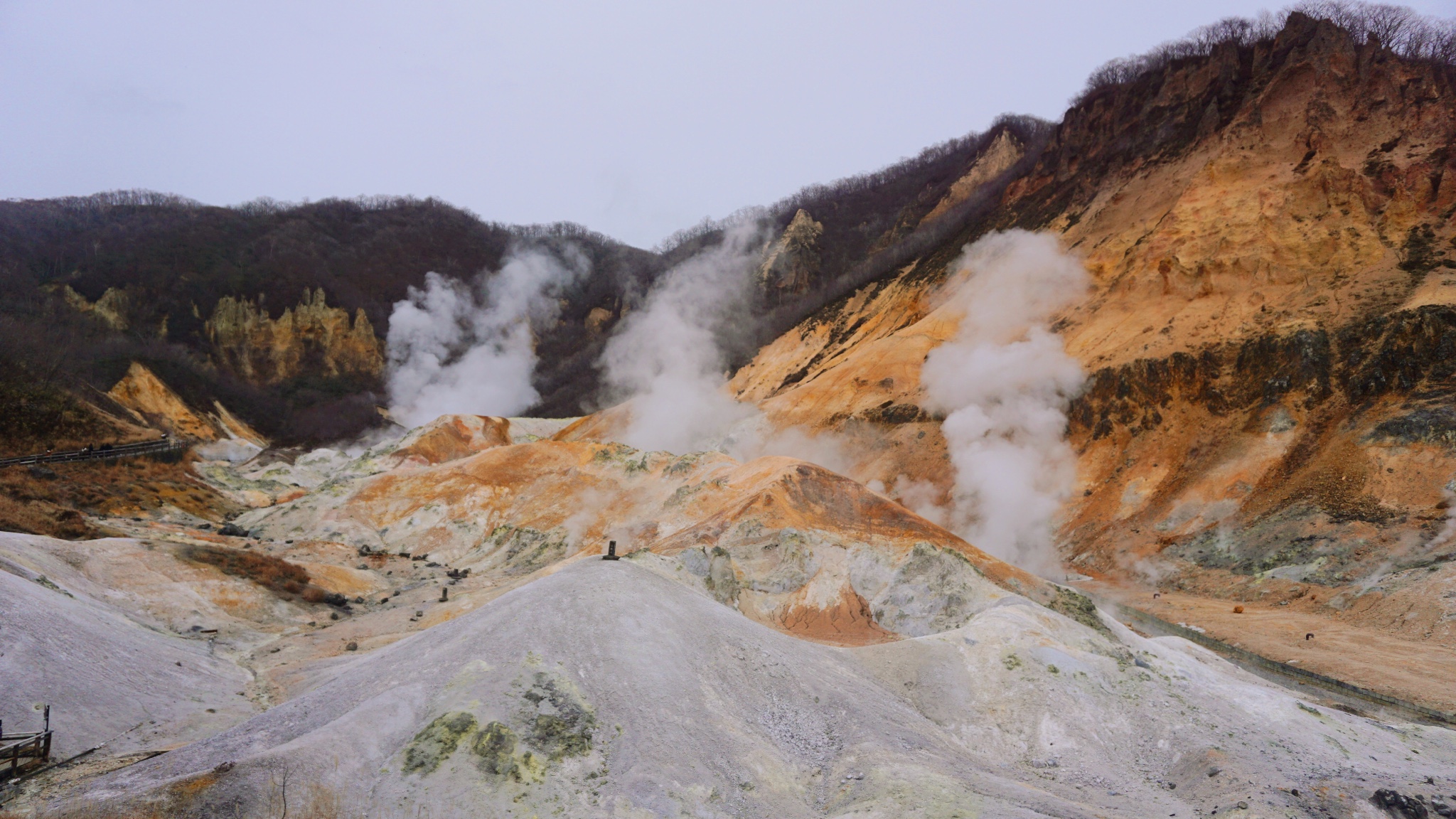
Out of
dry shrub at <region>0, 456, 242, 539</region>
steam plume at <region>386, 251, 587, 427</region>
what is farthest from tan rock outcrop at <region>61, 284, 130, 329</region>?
dry shrub at <region>0, 456, 242, 539</region>

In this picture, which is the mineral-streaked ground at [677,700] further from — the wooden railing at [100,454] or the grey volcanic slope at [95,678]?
the wooden railing at [100,454]

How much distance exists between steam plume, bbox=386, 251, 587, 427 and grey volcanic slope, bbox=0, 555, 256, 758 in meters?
70.6

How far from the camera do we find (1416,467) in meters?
22.2

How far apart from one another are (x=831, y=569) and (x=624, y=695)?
11.1 meters

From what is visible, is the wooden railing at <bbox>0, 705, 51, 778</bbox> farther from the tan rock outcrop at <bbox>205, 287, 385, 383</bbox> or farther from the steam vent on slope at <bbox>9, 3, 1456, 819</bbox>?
the tan rock outcrop at <bbox>205, 287, 385, 383</bbox>

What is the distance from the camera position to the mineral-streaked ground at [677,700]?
8.27 meters

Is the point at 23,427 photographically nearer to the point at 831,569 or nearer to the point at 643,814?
the point at 831,569

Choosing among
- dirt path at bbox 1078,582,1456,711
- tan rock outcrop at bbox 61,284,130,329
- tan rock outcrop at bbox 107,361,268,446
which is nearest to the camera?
dirt path at bbox 1078,582,1456,711

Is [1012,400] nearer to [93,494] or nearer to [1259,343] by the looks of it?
[1259,343]

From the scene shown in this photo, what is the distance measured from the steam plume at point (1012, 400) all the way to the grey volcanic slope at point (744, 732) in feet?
55.0

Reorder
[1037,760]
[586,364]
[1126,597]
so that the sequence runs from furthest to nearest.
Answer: [586,364] < [1126,597] < [1037,760]

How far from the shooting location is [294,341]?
81375mm

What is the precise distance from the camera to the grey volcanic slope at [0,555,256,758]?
31.8 feet

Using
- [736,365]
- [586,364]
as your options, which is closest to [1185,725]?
[736,365]
